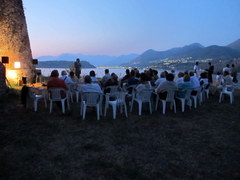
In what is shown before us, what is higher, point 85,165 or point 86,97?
point 86,97

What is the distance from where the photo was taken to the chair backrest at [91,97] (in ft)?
18.9

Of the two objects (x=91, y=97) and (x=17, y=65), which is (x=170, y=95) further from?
(x=17, y=65)

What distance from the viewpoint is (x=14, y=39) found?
1177cm

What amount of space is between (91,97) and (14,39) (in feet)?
28.3

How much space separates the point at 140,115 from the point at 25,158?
3.77 metres

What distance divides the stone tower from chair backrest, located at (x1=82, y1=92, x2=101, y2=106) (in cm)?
781

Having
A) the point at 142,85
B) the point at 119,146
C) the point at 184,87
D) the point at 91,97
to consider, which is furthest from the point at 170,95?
the point at 119,146

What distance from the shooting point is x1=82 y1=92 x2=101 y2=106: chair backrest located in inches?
227

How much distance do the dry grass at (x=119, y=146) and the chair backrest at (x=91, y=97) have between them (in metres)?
0.54

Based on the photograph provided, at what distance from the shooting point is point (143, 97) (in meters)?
6.54

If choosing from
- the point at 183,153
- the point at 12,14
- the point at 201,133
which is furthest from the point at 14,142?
the point at 12,14

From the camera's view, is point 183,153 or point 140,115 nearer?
point 183,153

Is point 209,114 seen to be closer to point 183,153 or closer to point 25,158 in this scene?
point 183,153

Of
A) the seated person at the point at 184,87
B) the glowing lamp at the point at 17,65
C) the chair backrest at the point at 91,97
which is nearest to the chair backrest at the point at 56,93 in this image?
the chair backrest at the point at 91,97
